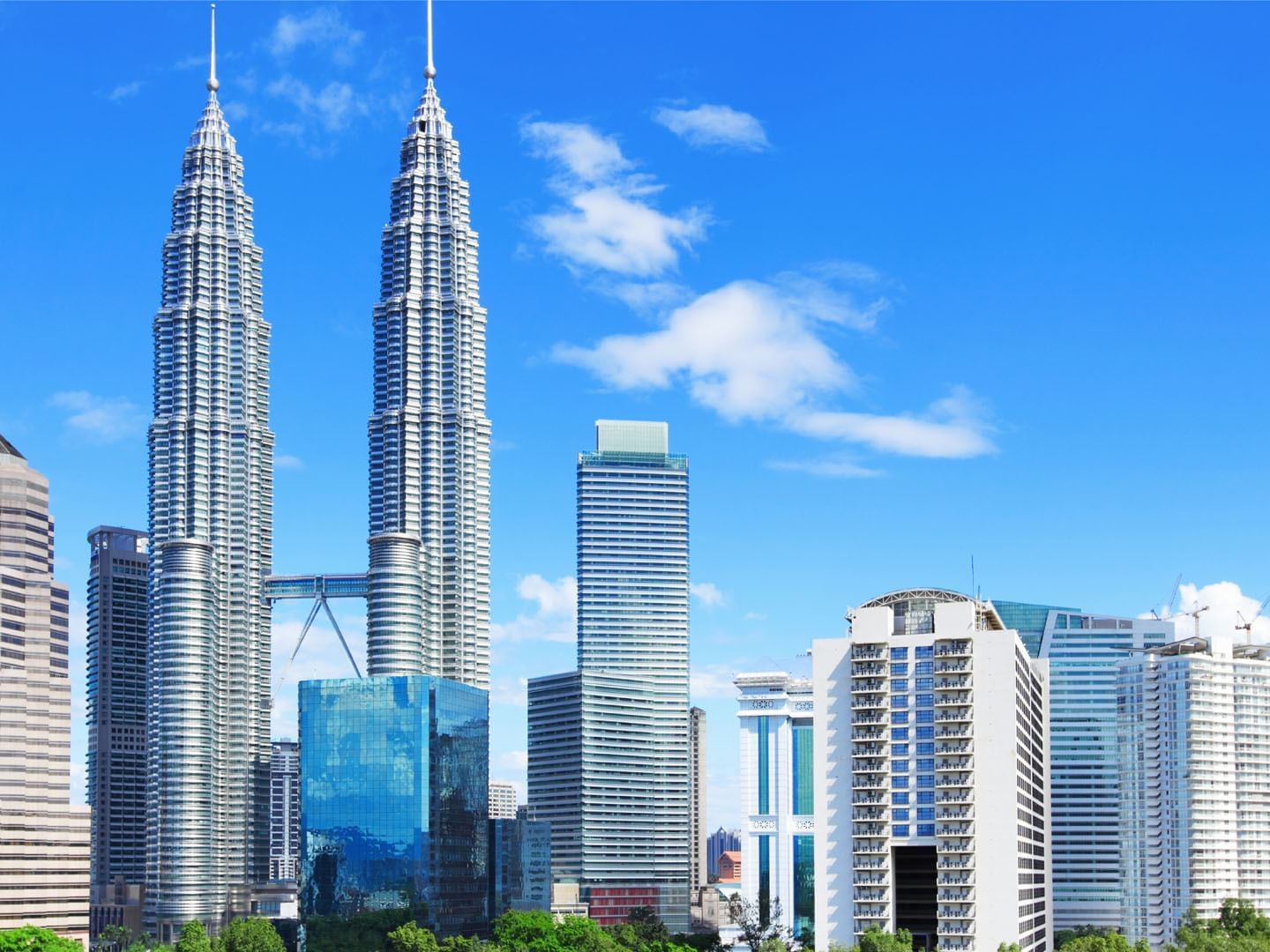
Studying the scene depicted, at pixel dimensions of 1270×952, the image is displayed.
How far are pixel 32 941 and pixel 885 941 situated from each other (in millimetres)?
82626

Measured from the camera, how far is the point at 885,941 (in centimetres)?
16312

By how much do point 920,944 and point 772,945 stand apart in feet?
57.1

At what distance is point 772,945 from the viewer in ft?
601

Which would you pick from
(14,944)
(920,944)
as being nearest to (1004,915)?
(920,944)

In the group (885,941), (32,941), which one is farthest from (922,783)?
(32,941)

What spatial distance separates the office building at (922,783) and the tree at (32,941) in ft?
243

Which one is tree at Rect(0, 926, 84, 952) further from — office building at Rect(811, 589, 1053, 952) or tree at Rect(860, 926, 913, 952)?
tree at Rect(860, 926, 913, 952)

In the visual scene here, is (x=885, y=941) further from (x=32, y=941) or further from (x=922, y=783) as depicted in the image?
(x=32, y=941)

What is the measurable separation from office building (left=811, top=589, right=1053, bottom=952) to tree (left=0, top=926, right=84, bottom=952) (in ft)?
243

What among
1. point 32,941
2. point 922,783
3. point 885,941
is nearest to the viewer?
point 885,941

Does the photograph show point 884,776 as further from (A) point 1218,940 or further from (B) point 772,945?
(A) point 1218,940

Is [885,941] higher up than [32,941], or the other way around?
[885,941]

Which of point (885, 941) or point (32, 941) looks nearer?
point (885, 941)

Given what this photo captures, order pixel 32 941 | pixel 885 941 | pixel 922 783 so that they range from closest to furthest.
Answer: pixel 885 941
pixel 922 783
pixel 32 941
